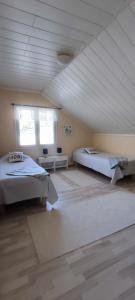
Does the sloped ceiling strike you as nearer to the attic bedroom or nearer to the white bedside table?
the attic bedroom

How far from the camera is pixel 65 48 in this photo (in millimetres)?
2285

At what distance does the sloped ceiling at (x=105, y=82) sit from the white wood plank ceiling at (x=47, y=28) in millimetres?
100

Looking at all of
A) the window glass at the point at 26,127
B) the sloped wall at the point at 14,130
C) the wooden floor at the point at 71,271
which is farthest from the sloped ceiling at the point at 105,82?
the wooden floor at the point at 71,271

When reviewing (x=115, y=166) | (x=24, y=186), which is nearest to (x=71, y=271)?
(x=24, y=186)

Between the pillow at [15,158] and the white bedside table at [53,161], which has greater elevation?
the pillow at [15,158]

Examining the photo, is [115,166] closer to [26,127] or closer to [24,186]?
[24,186]

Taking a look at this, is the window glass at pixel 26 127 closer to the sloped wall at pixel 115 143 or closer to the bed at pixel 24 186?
the bed at pixel 24 186

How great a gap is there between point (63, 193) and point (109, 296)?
193cm

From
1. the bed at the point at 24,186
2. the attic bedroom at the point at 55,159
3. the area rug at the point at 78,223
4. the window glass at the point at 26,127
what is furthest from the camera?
the window glass at the point at 26,127

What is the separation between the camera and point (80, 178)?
3980 millimetres

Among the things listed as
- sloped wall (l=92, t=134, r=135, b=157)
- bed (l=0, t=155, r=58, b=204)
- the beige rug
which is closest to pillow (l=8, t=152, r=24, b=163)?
bed (l=0, t=155, r=58, b=204)

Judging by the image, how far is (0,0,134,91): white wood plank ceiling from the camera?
154cm

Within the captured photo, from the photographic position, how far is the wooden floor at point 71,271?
48.4 inches

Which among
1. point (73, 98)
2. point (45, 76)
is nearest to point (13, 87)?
point (45, 76)
